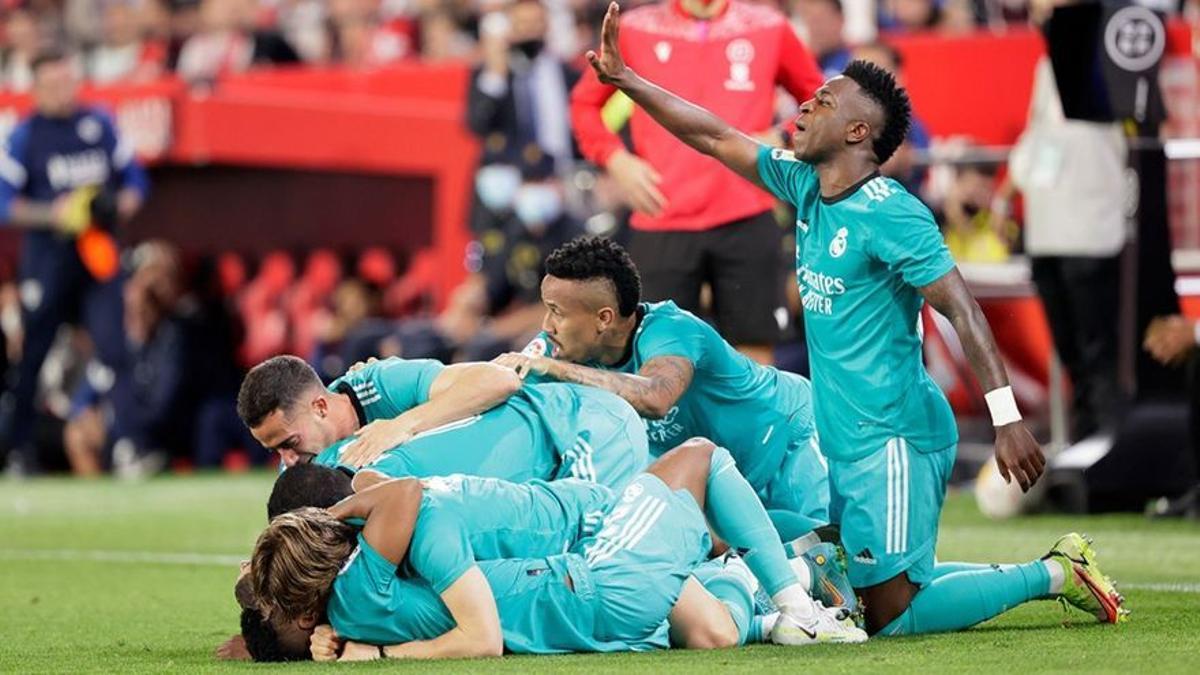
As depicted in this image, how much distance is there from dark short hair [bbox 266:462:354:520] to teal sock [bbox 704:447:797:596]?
1.07 meters

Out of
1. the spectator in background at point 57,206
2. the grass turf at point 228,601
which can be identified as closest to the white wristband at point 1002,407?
the grass turf at point 228,601

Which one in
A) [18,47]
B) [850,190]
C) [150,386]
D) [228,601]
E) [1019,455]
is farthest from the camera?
[18,47]

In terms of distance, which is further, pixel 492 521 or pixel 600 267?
pixel 600 267

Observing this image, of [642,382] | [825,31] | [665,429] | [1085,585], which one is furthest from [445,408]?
[825,31]

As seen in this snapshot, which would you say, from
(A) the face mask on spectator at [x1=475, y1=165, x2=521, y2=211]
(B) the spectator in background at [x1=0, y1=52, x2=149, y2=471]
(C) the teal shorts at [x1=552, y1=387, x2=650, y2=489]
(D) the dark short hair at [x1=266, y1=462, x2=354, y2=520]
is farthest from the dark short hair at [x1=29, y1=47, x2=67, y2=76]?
(D) the dark short hair at [x1=266, y1=462, x2=354, y2=520]

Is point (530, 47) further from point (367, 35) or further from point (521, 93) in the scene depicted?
point (367, 35)

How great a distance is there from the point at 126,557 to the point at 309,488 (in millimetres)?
4212

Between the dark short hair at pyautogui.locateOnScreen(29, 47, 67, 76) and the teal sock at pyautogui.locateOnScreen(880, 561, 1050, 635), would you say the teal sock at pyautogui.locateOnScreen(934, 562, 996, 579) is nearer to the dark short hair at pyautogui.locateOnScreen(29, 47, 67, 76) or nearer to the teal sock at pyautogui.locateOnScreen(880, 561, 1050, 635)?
the teal sock at pyautogui.locateOnScreen(880, 561, 1050, 635)

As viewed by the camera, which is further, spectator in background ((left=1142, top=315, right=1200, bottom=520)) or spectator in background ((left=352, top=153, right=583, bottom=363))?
→ spectator in background ((left=352, top=153, right=583, bottom=363))

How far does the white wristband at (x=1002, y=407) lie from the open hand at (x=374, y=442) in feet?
5.47

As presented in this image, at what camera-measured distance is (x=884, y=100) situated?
23.4 ft

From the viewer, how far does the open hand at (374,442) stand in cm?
674

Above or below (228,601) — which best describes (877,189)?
above

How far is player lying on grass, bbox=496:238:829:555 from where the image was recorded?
23.5ft
